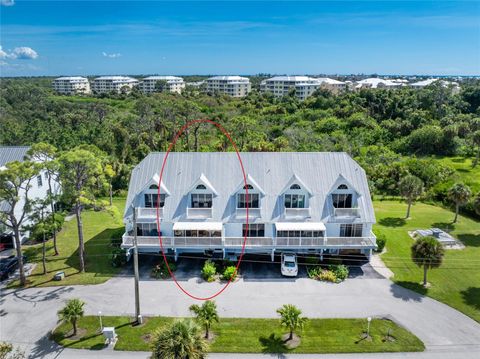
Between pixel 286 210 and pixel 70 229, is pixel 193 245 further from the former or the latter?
pixel 70 229

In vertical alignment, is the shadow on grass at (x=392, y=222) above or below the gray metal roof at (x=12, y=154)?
below

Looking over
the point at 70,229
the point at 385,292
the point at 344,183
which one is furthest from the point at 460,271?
the point at 70,229

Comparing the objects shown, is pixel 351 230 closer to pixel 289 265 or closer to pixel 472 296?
pixel 289 265

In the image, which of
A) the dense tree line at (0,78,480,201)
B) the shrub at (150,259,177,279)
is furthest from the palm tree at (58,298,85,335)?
the dense tree line at (0,78,480,201)

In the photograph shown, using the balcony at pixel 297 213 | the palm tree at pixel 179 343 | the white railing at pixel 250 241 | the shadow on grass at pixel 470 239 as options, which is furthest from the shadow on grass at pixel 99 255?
the shadow on grass at pixel 470 239

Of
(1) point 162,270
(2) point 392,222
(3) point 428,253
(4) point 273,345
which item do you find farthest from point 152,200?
(2) point 392,222

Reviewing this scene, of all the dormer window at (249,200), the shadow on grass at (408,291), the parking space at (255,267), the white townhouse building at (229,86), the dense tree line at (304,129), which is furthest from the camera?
the white townhouse building at (229,86)

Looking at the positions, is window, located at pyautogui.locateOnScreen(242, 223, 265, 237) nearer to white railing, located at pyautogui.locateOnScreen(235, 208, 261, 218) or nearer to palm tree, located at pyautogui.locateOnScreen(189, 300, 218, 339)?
white railing, located at pyautogui.locateOnScreen(235, 208, 261, 218)

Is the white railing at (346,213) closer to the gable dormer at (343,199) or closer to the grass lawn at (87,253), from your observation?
the gable dormer at (343,199)
